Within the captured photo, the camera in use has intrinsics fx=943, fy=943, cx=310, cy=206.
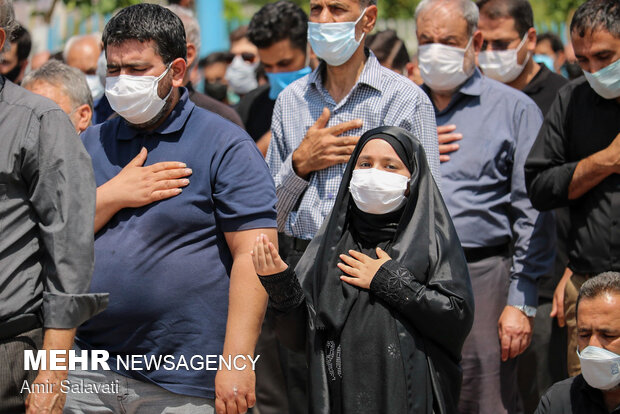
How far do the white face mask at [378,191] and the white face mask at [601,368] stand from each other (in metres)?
1.06

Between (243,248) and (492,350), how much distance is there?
1906 millimetres

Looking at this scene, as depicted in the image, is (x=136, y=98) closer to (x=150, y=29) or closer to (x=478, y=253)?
(x=150, y=29)

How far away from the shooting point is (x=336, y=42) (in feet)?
16.2

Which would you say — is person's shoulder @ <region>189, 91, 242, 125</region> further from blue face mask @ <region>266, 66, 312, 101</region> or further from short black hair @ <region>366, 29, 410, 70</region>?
short black hair @ <region>366, 29, 410, 70</region>

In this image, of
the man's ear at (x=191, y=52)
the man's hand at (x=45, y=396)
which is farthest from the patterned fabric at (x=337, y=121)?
the man's hand at (x=45, y=396)

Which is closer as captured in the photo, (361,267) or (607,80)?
(361,267)

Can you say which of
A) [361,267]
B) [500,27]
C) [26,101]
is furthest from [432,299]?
[500,27]

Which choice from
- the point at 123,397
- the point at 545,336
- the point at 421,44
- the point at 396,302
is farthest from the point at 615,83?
the point at 123,397

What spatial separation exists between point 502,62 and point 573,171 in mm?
1670

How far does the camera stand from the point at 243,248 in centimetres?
385

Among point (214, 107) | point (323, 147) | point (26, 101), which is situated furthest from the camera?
point (214, 107)

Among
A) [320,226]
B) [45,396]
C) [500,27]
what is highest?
[500,27]

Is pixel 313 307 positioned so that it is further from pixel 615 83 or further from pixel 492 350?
pixel 615 83

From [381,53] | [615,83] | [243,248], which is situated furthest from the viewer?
[381,53]
